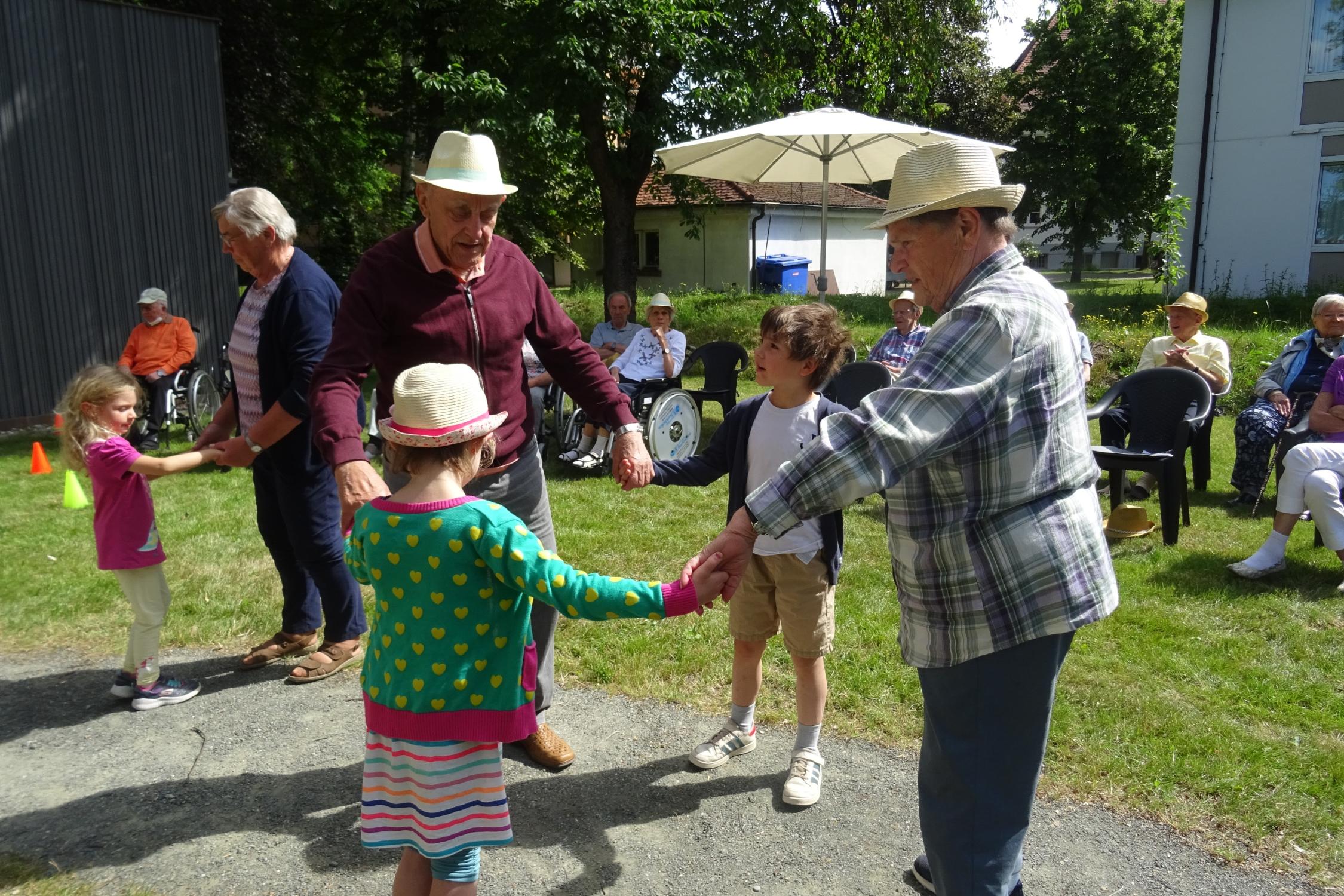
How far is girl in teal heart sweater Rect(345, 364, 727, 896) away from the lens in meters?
2.27

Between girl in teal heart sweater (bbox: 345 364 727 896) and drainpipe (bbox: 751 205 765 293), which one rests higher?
drainpipe (bbox: 751 205 765 293)

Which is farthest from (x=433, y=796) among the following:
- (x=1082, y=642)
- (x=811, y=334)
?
(x=1082, y=642)

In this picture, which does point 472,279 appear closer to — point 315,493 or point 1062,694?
point 315,493

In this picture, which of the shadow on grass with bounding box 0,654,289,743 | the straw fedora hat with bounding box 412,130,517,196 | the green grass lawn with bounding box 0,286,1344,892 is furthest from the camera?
the shadow on grass with bounding box 0,654,289,743

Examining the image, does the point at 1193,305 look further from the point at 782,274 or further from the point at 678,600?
the point at 782,274

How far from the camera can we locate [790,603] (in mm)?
3365

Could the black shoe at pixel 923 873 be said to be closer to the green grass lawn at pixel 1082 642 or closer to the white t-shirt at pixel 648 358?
the green grass lawn at pixel 1082 642

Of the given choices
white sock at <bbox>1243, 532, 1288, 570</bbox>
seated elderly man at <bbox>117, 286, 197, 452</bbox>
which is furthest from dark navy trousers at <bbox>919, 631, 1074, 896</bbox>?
seated elderly man at <bbox>117, 286, 197, 452</bbox>

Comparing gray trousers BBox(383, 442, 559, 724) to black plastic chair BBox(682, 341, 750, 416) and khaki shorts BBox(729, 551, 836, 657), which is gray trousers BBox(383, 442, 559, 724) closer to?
khaki shorts BBox(729, 551, 836, 657)

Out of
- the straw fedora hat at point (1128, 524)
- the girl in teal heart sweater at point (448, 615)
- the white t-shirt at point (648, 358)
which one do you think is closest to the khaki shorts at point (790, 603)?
the girl in teal heart sweater at point (448, 615)

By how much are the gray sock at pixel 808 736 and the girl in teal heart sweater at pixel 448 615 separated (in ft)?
4.51

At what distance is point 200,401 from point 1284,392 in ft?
34.4

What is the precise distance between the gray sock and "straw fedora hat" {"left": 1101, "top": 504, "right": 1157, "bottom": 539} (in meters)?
3.91

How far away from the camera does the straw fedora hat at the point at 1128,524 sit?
6.62 m
